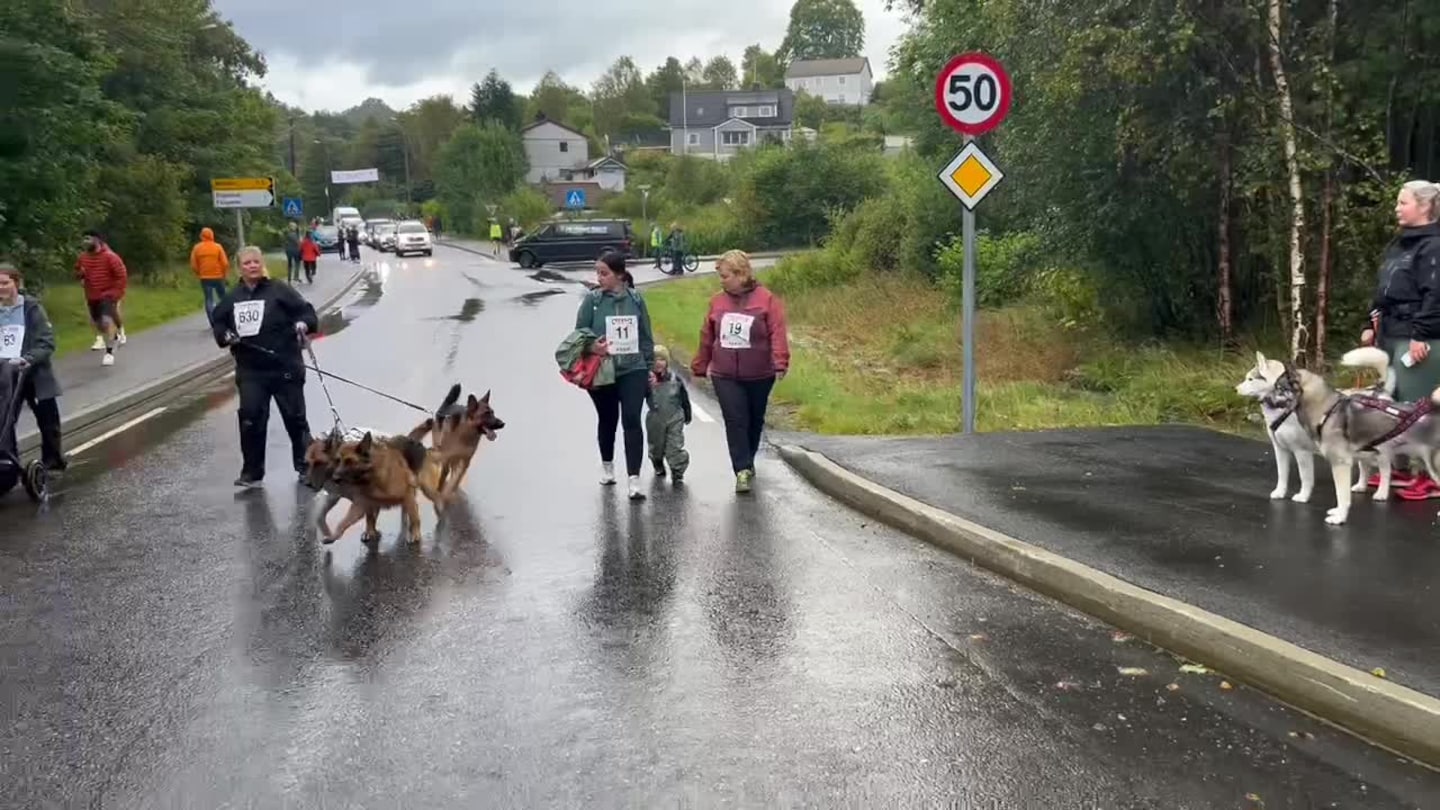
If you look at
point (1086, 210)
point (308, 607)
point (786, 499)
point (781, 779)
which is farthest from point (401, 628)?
point (1086, 210)

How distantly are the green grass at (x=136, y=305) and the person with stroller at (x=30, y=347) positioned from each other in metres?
10.2

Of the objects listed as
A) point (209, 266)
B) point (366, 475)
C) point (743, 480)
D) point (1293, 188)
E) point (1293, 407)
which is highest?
point (1293, 188)

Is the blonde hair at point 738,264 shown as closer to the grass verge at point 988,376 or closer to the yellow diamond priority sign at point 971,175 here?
the yellow diamond priority sign at point 971,175

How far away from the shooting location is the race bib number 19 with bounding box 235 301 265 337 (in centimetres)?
935

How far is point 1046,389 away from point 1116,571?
7581 mm

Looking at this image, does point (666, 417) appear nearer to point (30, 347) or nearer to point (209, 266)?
point (30, 347)

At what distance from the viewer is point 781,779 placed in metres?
4.17

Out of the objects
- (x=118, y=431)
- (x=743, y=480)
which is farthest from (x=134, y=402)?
(x=743, y=480)

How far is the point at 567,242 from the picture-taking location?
165ft

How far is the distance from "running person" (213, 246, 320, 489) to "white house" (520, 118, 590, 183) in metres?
120

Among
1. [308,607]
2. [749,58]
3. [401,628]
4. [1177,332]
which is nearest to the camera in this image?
[401,628]

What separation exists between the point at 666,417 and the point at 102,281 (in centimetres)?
1272

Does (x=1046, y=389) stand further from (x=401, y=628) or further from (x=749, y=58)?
(x=749, y=58)

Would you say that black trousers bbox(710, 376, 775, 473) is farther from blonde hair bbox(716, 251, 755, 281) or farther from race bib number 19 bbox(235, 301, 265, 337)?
race bib number 19 bbox(235, 301, 265, 337)
